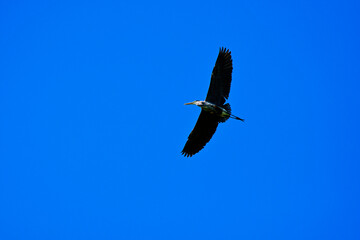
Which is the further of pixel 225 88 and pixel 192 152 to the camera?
pixel 192 152

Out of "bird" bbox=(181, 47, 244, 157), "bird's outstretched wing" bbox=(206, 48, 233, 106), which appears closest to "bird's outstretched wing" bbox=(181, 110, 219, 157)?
"bird" bbox=(181, 47, 244, 157)

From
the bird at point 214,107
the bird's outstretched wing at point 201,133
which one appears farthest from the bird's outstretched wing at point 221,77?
the bird's outstretched wing at point 201,133

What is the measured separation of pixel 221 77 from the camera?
17.0m

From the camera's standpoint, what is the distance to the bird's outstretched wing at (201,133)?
18016mm

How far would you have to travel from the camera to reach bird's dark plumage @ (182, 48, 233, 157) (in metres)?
17.0

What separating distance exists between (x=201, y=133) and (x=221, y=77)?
3.09 metres

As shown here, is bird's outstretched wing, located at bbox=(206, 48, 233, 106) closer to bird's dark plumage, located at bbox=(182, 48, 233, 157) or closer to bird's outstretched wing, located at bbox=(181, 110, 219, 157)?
bird's dark plumage, located at bbox=(182, 48, 233, 157)

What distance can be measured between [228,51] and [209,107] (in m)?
2.75

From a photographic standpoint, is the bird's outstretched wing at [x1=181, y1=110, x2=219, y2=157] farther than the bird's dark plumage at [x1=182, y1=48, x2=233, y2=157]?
Yes

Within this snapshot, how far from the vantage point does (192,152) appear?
1878 cm

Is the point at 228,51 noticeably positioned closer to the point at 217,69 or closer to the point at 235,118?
the point at 217,69

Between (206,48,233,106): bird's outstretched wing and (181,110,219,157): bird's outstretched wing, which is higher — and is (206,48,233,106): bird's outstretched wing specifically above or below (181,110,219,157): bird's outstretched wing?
above

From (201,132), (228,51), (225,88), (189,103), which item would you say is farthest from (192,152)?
(228,51)

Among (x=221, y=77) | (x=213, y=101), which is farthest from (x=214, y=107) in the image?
(x=221, y=77)
